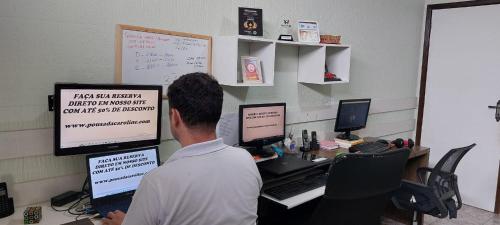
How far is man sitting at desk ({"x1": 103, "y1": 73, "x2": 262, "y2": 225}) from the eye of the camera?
1.05m

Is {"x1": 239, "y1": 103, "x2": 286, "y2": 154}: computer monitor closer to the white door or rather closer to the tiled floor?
the tiled floor

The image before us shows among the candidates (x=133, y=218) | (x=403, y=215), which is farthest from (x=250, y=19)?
(x=403, y=215)

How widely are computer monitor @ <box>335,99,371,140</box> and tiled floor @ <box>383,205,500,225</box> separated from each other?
939mm

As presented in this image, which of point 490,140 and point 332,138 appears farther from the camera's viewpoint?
point 490,140

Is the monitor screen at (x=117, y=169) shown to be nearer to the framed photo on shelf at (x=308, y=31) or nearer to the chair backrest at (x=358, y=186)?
the chair backrest at (x=358, y=186)

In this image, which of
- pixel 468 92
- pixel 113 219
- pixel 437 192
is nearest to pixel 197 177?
pixel 113 219

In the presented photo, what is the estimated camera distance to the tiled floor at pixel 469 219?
338cm

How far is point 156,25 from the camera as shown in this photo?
2090 millimetres

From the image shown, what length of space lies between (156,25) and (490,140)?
3344 millimetres

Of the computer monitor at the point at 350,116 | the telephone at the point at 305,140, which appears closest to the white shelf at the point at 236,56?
the telephone at the point at 305,140

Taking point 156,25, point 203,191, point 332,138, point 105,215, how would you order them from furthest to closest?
point 332,138 < point 156,25 < point 105,215 < point 203,191

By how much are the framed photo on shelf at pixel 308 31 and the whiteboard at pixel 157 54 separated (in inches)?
29.9

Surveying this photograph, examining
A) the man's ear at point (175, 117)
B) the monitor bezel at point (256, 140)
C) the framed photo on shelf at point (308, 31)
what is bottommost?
the monitor bezel at point (256, 140)

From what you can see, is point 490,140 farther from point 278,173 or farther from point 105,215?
point 105,215
